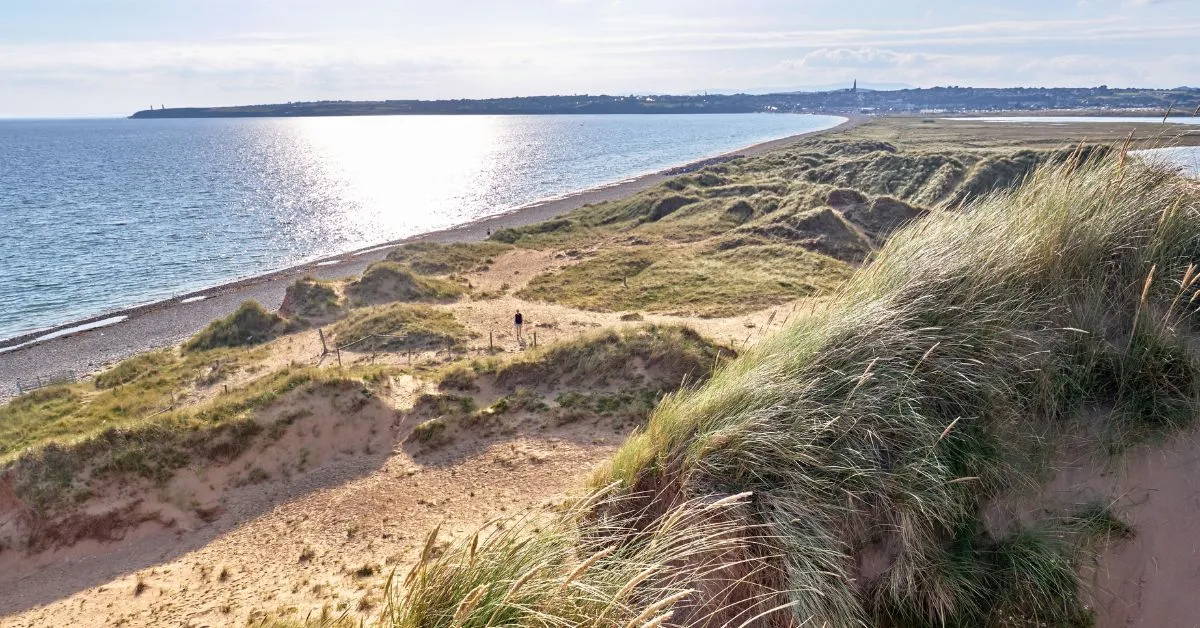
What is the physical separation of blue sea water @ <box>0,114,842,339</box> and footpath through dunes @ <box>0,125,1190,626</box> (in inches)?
923

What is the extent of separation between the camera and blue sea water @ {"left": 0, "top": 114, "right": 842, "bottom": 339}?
148ft

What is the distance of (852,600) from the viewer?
15.4ft

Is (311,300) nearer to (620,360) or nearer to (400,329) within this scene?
(400,329)

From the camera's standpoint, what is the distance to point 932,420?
5570mm

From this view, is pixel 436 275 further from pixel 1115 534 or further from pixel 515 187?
pixel 515 187

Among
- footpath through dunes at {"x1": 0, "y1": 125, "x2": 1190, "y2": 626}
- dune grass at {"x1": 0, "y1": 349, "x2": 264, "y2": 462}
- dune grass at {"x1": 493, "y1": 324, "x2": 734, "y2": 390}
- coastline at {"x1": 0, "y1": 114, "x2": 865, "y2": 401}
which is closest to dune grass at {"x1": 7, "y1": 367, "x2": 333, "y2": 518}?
footpath through dunes at {"x1": 0, "y1": 125, "x2": 1190, "y2": 626}


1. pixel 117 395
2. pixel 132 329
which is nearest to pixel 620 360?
pixel 117 395

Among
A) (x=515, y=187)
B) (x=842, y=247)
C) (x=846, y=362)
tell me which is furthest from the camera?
(x=515, y=187)

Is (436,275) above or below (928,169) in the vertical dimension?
below

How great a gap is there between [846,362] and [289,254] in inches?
2260

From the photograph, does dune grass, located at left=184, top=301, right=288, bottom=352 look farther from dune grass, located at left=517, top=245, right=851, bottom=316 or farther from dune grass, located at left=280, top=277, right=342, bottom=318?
dune grass, located at left=517, top=245, right=851, bottom=316

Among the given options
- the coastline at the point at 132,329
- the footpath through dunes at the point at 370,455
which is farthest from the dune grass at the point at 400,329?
the coastline at the point at 132,329

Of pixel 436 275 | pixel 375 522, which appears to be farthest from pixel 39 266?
pixel 375 522

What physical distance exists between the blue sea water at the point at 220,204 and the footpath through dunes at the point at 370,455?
2345cm
